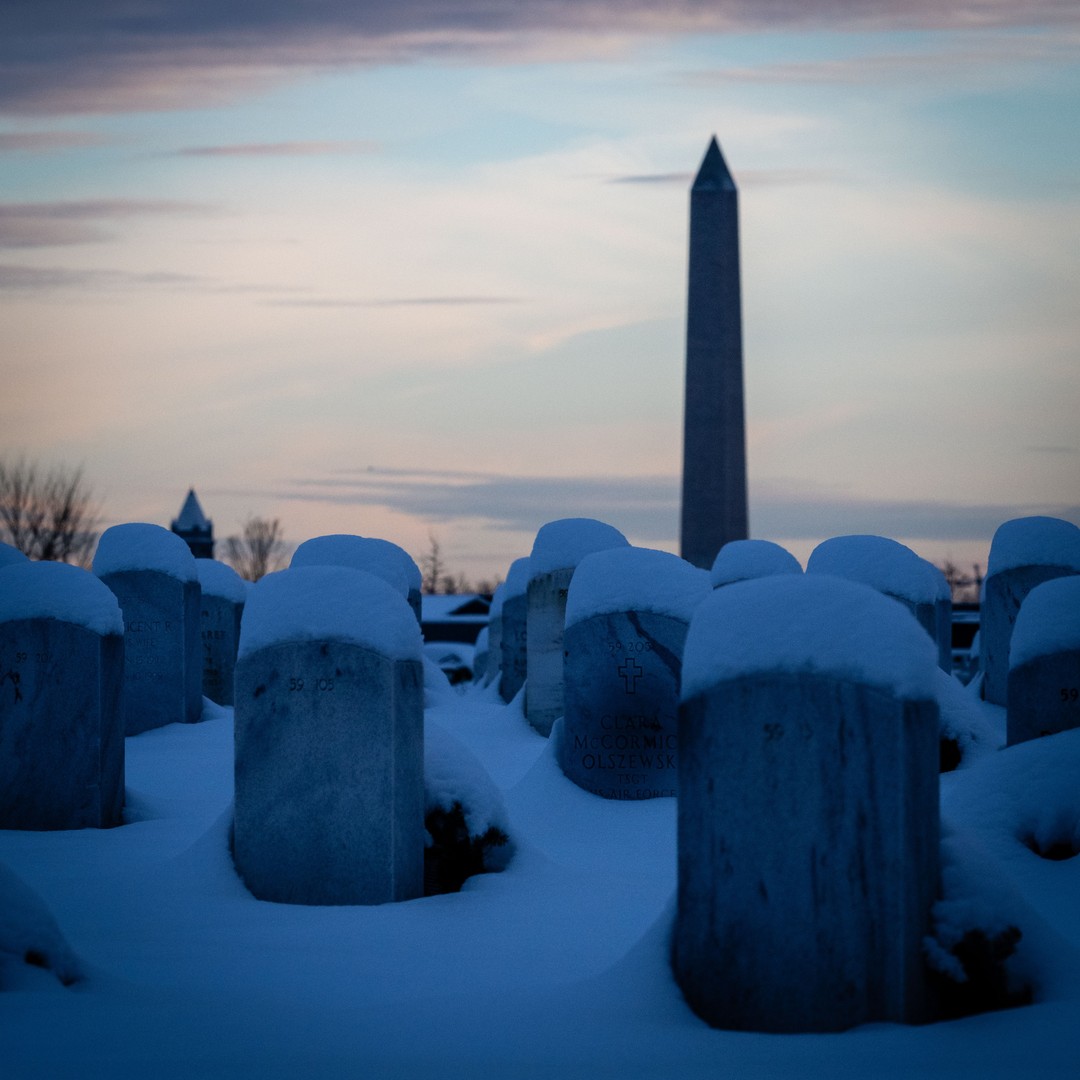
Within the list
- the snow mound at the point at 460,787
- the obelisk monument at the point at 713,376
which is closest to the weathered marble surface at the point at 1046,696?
the snow mound at the point at 460,787

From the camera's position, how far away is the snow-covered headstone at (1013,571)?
14094 millimetres

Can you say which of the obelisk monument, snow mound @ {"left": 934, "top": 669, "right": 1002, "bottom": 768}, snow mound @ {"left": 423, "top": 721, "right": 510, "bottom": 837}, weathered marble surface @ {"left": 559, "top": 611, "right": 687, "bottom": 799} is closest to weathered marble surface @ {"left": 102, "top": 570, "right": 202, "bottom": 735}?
weathered marble surface @ {"left": 559, "top": 611, "right": 687, "bottom": 799}

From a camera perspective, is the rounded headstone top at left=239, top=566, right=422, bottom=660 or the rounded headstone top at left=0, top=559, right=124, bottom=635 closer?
the rounded headstone top at left=239, top=566, right=422, bottom=660

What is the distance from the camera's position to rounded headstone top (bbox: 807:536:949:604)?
14.2 m

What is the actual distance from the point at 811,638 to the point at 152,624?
34.3 feet

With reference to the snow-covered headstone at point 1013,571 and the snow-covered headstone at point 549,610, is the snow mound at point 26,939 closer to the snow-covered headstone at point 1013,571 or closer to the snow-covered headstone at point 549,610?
the snow-covered headstone at point 549,610

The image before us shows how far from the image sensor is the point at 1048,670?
8578mm

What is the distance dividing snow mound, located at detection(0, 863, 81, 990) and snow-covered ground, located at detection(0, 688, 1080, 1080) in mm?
53

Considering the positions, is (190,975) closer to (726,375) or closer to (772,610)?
(772,610)

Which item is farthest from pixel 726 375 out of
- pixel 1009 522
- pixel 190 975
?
pixel 190 975

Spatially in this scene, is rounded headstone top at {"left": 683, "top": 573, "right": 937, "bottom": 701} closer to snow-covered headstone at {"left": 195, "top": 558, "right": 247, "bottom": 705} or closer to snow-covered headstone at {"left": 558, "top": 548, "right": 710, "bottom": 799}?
snow-covered headstone at {"left": 558, "top": 548, "right": 710, "bottom": 799}

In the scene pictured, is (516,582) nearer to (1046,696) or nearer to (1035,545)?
(1035,545)

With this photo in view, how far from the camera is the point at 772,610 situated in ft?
16.1

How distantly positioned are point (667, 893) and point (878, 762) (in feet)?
9.98
